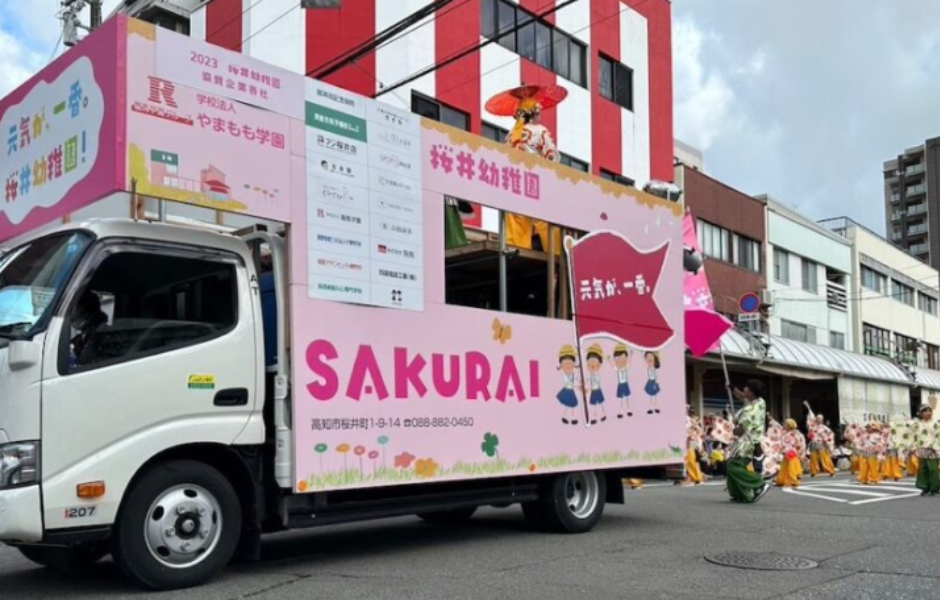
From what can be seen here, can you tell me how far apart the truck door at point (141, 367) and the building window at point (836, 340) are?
3878 cm

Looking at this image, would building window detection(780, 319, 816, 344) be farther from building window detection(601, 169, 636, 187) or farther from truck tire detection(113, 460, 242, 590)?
truck tire detection(113, 460, 242, 590)

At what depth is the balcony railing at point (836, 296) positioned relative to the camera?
4128 cm

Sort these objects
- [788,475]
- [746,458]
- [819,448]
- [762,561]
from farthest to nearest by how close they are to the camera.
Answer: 1. [819,448]
2. [788,475]
3. [746,458]
4. [762,561]

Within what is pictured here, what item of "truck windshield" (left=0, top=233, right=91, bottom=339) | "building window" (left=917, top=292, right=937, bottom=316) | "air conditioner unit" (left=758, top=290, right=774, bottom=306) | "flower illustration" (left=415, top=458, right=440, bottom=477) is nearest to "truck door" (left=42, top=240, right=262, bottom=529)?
"truck windshield" (left=0, top=233, right=91, bottom=339)

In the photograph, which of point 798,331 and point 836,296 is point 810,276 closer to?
point 798,331

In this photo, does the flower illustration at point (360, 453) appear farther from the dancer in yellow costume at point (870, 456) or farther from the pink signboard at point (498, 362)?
the dancer in yellow costume at point (870, 456)

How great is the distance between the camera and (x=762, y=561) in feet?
25.3

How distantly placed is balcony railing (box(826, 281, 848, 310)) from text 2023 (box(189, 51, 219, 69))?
38444mm

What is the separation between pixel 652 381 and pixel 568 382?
1.35 meters

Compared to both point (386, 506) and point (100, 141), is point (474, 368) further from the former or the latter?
point (100, 141)

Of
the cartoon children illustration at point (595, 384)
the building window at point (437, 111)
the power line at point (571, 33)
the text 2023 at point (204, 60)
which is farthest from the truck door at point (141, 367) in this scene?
the power line at point (571, 33)

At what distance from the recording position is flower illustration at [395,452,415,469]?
7.39 metres

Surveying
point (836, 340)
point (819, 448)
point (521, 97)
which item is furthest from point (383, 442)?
point (836, 340)

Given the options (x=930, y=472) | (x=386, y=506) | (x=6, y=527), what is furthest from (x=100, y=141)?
(x=930, y=472)
